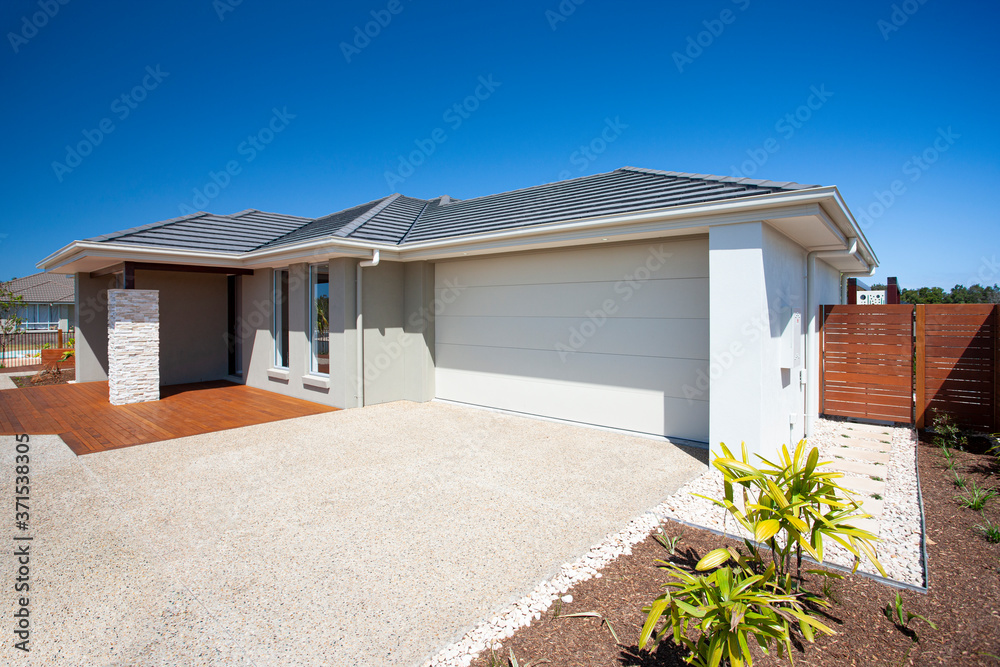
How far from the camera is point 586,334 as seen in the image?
764cm

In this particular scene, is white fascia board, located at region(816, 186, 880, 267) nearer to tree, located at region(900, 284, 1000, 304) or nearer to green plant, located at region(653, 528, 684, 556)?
green plant, located at region(653, 528, 684, 556)

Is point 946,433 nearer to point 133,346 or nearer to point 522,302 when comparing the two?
point 522,302

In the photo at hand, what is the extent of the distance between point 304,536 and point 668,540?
3124 mm

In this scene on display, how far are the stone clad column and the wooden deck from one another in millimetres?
357

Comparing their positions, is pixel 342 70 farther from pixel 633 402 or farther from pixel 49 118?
pixel 633 402

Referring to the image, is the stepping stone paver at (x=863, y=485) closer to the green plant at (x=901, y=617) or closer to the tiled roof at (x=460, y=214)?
the green plant at (x=901, y=617)

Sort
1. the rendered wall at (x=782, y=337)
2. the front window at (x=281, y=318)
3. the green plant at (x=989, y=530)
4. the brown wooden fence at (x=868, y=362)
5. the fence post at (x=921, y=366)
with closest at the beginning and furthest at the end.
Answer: the green plant at (x=989, y=530), the rendered wall at (x=782, y=337), the fence post at (x=921, y=366), the brown wooden fence at (x=868, y=362), the front window at (x=281, y=318)

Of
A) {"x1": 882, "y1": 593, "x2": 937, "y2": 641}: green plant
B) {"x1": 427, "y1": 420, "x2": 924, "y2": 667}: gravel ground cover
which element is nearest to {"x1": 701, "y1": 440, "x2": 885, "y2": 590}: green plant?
{"x1": 882, "y1": 593, "x2": 937, "y2": 641}: green plant

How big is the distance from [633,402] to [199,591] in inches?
230

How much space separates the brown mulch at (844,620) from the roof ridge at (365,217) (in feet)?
25.4

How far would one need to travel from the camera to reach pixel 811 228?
19.5 feet

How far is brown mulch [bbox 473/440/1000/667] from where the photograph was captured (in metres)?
2.45

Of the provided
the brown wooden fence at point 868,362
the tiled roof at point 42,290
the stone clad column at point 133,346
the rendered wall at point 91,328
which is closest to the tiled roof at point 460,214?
the stone clad column at point 133,346

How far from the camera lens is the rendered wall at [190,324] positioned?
11891 mm
